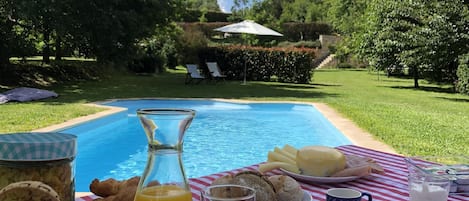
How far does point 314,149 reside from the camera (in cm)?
206

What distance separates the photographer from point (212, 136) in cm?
859

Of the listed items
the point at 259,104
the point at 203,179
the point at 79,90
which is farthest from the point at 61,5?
the point at 203,179

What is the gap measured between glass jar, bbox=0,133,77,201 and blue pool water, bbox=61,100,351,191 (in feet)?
11.9

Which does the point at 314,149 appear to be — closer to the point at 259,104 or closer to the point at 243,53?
the point at 259,104

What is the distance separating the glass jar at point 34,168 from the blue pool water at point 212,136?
11.9 feet

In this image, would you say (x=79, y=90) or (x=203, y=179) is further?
(x=79, y=90)

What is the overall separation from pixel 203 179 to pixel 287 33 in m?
37.5

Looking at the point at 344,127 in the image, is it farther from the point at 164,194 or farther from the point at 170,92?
the point at 164,194

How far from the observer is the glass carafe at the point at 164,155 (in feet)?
3.67

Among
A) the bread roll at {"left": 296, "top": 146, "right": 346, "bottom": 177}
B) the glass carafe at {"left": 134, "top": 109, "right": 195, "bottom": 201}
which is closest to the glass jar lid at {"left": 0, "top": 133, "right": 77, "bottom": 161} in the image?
the glass carafe at {"left": 134, "top": 109, "right": 195, "bottom": 201}

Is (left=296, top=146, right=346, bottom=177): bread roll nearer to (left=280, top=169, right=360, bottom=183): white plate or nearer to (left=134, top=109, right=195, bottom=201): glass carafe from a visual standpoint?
(left=280, top=169, right=360, bottom=183): white plate

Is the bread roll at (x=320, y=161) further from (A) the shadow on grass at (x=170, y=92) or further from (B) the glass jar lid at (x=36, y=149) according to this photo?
(A) the shadow on grass at (x=170, y=92)

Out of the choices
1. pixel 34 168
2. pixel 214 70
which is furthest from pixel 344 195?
pixel 214 70

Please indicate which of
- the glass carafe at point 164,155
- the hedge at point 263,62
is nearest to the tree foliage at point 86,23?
the hedge at point 263,62
